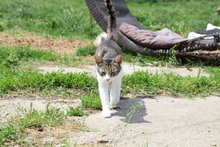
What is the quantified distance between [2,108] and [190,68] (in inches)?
157

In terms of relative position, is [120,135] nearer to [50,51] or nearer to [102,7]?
[50,51]

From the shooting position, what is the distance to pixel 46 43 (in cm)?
851

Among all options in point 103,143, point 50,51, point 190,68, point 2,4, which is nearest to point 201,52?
point 190,68

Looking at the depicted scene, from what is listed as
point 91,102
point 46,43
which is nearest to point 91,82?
point 91,102

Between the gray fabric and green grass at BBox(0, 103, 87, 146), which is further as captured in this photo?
the gray fabric

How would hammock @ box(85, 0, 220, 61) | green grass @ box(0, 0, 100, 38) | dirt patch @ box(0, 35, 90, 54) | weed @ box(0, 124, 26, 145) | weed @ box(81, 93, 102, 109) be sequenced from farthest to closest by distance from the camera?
green grass @ box(0, 0, 100, 38)
dirt patch @ box(0, 35, 90, 54)
hammock @ box(85, 0, 220, 61)
weed @ box(81, 93, 102, 109)
weed @ box(0, 124, 26, 145)

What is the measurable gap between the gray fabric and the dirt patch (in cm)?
128

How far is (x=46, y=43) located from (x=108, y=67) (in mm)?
4570

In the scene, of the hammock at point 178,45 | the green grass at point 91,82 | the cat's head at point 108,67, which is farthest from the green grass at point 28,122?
the hammock at point 178,45

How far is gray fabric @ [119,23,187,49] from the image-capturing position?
23.9 ft

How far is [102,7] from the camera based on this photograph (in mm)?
8203

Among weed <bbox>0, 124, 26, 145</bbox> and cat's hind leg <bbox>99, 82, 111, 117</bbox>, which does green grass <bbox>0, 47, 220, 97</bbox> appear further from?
weed <bbox>0, 124, 26, 145</bbox>

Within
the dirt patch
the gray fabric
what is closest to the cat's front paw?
the gray fabric

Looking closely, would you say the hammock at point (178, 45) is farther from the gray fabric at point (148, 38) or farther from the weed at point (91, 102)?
the weed at point (91, 102)
